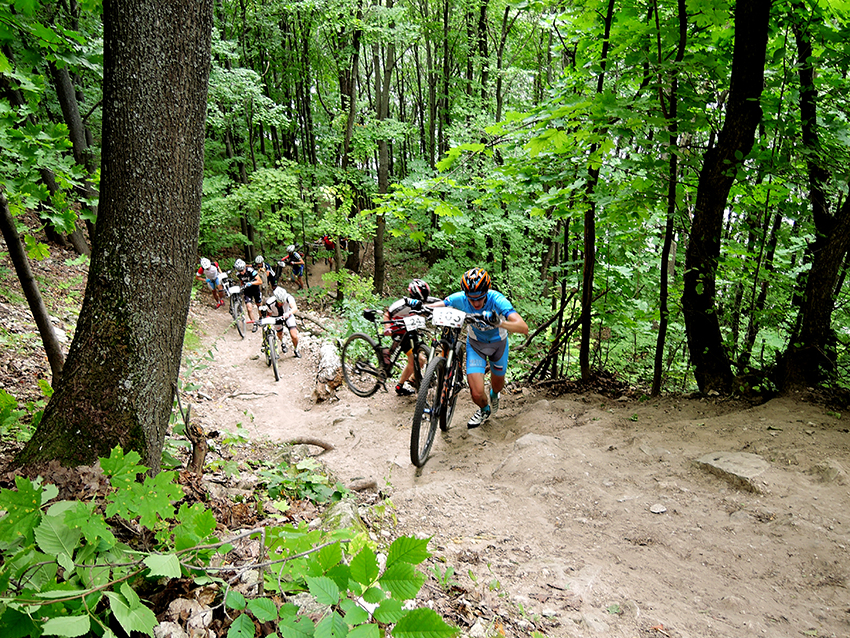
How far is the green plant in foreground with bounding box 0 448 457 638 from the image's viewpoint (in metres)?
1.23

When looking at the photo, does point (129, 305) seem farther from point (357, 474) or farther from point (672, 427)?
point (672, 427)

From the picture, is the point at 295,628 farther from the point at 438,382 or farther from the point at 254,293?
the point at 254,293

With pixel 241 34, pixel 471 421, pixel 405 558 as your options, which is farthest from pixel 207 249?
pixel 405 558

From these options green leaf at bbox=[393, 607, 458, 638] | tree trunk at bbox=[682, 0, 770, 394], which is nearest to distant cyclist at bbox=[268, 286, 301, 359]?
tree trunk at bbox=[682, 0, 770, 394]

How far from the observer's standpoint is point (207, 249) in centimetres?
2067

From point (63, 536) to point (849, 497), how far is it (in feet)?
15.7

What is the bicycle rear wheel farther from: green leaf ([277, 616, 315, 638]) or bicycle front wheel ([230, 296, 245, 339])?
green leaf ([277, 616, 315, 638])

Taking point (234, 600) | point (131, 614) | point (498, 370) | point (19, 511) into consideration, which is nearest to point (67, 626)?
point (131, 614)

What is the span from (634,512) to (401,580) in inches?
124

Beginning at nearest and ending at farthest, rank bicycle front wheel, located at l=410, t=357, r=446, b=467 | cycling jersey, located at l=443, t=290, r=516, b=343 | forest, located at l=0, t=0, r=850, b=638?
forest, located at l=0, t=0, r=850, b=638 < bicycle front wheel, located at l=410, t=357, r=446, b=467 < cycling jersey, located at l=443, t=290, r=516, b=343

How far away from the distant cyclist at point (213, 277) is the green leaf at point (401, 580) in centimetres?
1733

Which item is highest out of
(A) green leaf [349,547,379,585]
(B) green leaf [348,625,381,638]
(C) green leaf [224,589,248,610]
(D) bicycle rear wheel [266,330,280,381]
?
(A) green leaf [349,547,379,585]

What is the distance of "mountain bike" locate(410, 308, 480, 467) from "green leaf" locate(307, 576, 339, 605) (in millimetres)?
3315

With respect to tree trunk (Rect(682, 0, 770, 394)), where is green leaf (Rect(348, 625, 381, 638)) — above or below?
below
